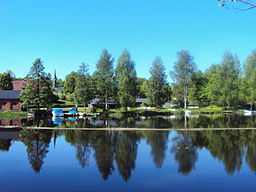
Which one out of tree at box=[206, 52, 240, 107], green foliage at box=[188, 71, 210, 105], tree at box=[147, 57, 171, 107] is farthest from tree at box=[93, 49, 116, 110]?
tree at box=[206, 52, 240, 107]

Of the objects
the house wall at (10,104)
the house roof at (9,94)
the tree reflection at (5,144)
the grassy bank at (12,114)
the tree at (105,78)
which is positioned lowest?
the tree reflection at (5,144)

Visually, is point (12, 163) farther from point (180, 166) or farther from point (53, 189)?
point (180, 166)

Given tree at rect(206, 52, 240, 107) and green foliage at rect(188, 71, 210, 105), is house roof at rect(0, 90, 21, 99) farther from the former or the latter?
tree at rect(206, 52, 240, 107)

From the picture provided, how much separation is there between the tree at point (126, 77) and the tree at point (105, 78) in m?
2.43

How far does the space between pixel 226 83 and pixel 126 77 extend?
30.1 meters

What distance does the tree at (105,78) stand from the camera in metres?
59.7

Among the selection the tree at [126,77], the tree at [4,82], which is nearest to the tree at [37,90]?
the tree at [126,77]

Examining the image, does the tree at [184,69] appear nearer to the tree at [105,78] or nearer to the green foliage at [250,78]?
the green foliage at [250,78]

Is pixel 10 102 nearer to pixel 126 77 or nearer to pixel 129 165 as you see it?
pixel 126 77

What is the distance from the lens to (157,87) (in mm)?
66000

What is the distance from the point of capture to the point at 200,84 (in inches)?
3366

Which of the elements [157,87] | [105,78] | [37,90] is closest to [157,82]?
[157,87]

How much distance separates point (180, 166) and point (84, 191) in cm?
567

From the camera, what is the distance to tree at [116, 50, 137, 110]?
6106 centimetres
